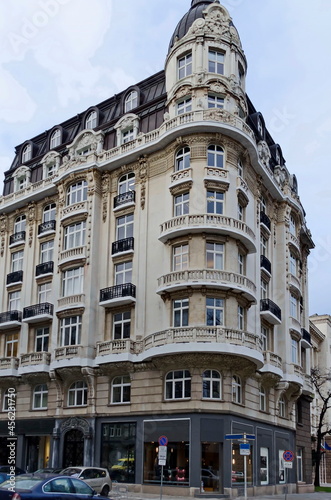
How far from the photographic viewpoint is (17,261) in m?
48.7

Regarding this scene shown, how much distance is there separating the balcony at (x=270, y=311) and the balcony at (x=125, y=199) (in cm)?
1136

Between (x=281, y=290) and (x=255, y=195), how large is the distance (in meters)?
7.85

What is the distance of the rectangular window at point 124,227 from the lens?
1649 inches

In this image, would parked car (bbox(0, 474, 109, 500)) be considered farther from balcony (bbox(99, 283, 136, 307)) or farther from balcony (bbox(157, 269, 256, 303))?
balcony (bbox(99, 283, 136, 307))

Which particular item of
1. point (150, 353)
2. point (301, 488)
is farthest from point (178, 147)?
point (301, 488)

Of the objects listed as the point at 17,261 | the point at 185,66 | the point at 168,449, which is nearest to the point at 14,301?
the point at 17,261

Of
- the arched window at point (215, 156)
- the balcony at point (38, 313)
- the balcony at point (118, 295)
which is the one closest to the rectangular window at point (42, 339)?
the balcony at point (38, 313)

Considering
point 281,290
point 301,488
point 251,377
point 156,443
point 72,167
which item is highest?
point 72,167

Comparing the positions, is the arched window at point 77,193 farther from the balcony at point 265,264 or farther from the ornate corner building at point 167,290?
the balcony at point 265,264

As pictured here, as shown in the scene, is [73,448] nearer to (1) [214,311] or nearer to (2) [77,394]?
(2) [77,394]

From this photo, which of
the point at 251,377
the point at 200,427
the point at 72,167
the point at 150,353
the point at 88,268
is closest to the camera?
the point at 200,427

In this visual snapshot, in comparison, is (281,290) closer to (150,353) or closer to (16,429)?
(150,353)

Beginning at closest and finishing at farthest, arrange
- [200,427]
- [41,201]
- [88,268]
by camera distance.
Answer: [200,427]
[88,268]
[41,201]

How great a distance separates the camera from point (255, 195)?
143 ft
